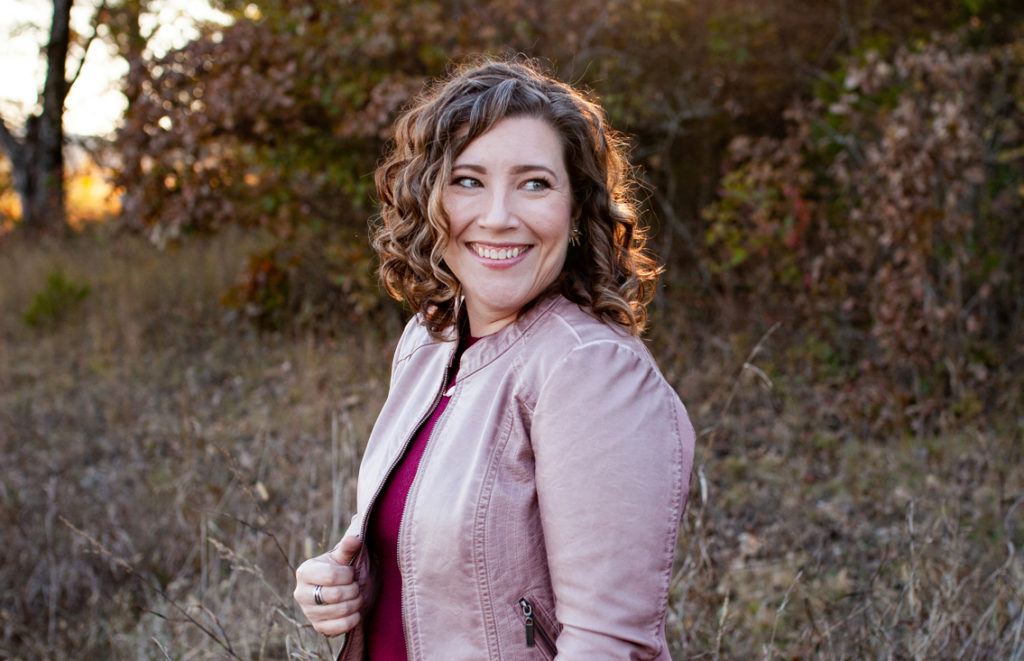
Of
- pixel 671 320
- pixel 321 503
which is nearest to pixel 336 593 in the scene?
pixel 321 503

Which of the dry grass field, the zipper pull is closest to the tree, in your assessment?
the dry grass field

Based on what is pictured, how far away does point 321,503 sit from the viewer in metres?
4.46

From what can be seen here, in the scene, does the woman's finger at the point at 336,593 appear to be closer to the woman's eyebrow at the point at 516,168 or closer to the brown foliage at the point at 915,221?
the woman's eyebrow at the point at 516,168

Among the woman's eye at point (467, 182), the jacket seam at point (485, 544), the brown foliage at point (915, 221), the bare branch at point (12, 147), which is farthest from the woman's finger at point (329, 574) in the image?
the bare branch at point (12, 147)

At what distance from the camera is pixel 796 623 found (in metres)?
3.49

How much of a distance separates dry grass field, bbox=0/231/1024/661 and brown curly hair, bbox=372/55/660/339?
2.71 feet

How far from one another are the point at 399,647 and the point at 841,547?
3057 mm

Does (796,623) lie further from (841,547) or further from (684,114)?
(684,114)

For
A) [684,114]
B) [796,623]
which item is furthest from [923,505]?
[684,114]

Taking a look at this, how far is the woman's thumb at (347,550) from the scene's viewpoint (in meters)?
1.67

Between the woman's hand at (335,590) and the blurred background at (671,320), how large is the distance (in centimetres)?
98

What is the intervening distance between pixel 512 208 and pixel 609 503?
61 centimetres

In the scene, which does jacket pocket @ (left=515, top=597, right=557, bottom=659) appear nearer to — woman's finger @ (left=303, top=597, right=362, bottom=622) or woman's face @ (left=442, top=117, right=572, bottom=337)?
woman's finger @ (left=303, top=597, right=362, bottom=622)

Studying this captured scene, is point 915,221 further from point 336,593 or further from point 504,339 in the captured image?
point 336,593
